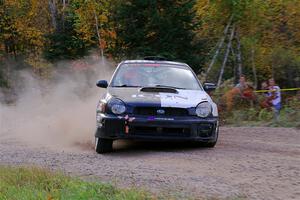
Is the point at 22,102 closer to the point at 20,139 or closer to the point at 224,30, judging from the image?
the point at 224,30

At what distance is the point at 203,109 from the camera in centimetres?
990

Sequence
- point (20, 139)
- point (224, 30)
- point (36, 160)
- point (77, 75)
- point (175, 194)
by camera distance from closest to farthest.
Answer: point (175, 194) < point (36, 160) < point (20, 139) < point (224, 30) < point (77, 75)

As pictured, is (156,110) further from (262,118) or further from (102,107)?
(262,118)

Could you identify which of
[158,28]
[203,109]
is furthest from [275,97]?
[158,28]

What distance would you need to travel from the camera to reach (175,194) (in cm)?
655

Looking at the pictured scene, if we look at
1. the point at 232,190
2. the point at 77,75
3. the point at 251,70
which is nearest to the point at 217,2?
the point at 251,70

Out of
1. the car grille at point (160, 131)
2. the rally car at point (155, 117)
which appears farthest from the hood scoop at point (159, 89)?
the car grille at point (160, 131)

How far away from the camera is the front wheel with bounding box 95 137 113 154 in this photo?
998cm

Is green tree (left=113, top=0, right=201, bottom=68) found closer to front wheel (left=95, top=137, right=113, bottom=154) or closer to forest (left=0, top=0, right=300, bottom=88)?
forest (left=0, top=0, right=300, bottom=88)

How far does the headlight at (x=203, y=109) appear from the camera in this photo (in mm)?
9852

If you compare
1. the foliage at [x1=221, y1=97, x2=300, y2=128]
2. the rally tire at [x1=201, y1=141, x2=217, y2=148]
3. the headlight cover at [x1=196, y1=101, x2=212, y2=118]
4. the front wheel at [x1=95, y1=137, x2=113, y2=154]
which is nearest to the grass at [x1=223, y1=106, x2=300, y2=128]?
the foliage at [x1=221, y1=97, x2=300, y2=128]

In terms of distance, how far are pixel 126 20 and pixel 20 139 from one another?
38.9 feet

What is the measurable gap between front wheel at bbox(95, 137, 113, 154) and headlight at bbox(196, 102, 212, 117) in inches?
62.0

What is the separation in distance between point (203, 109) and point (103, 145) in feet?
5.93
